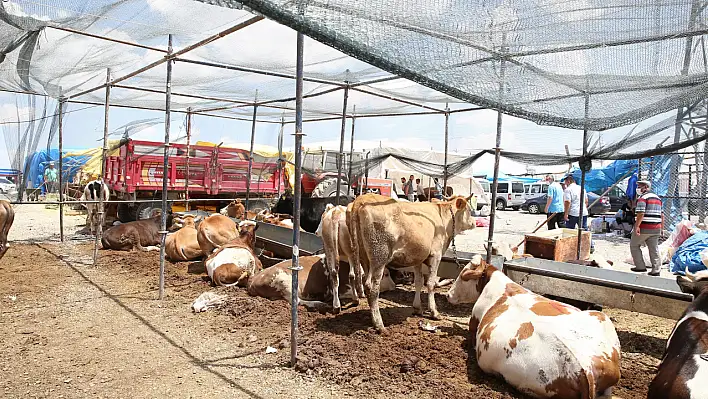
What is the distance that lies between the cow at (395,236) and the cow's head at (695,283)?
2526 millimetres

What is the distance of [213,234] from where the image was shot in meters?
8.86

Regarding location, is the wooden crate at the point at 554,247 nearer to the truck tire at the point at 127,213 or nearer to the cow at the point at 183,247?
the cow at the point at 183,247

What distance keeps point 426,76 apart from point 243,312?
349cm


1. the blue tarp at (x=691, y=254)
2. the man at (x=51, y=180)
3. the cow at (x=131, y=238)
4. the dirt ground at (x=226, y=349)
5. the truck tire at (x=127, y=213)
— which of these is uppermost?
the man at (x=51, y=180)

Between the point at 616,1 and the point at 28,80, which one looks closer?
the point at 616,1

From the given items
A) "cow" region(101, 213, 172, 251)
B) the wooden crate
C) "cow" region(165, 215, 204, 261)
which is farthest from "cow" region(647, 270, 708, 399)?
"cow" region(101, 213, 172, 251)

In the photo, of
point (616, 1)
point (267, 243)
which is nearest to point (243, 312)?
point (267, 243)

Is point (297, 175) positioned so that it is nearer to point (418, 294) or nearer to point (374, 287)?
point (374, 287)

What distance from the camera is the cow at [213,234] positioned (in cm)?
882

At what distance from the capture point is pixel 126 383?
3.94m

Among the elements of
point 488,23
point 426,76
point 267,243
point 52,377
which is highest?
point 488,23

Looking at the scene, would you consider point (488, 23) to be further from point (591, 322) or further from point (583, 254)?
point (583, 254)

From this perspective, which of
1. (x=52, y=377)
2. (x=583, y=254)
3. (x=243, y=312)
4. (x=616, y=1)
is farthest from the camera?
(x=583, y=254)

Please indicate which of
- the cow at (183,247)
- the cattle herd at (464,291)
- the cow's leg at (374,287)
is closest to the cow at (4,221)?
the cattle herd at (464,291)
